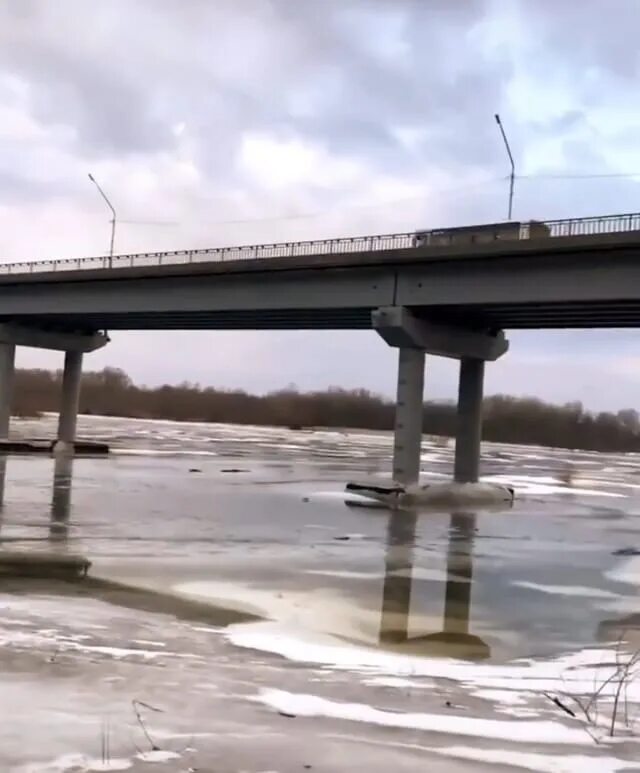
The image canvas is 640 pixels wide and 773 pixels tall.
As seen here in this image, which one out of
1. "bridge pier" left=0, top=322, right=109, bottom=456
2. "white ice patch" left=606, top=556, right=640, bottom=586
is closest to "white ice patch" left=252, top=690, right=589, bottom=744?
"white ice patch" left=606, top=556, right=640, bottom=586

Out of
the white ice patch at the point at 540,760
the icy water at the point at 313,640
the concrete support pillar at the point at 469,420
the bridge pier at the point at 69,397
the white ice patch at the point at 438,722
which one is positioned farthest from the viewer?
the bridge pier at the point at 69,397

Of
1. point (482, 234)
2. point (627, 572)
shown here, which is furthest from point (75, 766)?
point (482, 234)

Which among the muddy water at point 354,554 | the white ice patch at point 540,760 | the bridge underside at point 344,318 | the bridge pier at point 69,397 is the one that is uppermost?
the bridge underside at point 344,318

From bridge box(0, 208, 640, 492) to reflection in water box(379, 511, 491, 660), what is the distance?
1153cm

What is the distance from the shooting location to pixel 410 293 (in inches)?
1305

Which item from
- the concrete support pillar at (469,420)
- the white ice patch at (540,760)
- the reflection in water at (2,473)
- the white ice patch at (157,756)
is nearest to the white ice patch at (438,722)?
the white ice patch at (540,760)

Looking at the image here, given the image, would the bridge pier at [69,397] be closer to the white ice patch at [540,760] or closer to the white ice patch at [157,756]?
the white ice patch at [157,756]

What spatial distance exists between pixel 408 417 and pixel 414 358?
8.16 feet

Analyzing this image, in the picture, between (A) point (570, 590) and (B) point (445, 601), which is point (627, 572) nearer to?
(A) point (570, 590)

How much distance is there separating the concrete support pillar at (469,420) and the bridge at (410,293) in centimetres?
5

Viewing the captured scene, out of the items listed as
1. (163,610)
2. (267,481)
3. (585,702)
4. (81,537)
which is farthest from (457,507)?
(585,702)

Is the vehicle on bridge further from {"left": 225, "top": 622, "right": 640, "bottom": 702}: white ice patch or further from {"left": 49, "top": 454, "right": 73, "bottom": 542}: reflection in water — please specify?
{"left": 225, "top": 622, "right": 640, "bottom": 702}: white ice patch

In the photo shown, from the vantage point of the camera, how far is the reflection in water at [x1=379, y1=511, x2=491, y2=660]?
10109 mm

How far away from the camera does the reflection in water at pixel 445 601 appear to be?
10.1 metres
